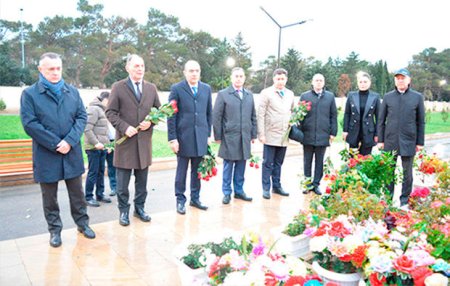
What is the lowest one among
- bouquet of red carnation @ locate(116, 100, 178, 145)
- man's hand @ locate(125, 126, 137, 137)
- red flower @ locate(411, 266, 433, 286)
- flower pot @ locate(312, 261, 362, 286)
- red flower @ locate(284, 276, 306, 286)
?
flower pot @ locate(312, 261, 362, 286)

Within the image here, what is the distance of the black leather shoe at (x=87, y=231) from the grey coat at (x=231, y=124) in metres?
1.91

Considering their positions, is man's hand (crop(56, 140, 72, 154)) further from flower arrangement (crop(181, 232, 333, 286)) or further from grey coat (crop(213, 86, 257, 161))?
grey coat (crop(213, 86, 257, 161))

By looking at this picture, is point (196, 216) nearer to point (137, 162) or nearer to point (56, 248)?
point (137, 162)

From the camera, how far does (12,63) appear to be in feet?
87.0

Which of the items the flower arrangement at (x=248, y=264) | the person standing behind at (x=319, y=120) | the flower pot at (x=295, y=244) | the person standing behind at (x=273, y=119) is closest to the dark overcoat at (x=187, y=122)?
the person standing behind at (x=273, y=119)

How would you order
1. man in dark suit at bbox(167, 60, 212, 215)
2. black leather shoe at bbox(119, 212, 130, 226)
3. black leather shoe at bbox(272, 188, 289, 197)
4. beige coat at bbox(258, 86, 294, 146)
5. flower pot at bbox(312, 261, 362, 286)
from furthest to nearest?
black leather shoe at bbox(272, 188, 289, 197)
beige coat at bbox(258, 86, 294, 146)
man in dark suit at bbox(167, 60, 212, 215)
black leather shoe at bbox(119, 212, 130, 226)
flower pot at bbox(312, 261, 362, 286)

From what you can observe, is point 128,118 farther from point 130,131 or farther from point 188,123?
point 188,123

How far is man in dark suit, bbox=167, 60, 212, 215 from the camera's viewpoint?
4352 millimetres

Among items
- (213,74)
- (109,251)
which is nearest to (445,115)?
(213,74)

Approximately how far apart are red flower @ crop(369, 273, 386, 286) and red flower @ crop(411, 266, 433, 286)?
16cm

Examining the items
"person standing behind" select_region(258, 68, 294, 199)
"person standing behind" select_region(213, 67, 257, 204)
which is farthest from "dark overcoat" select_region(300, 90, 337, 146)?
"person standing behind" select_region(213, 67, 257, 204)

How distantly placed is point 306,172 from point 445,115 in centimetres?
2224

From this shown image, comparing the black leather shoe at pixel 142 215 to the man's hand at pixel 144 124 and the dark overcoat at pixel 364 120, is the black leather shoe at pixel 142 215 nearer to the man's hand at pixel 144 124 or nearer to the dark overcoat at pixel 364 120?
the man's hand at pixel 144 124

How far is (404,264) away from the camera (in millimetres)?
1901
